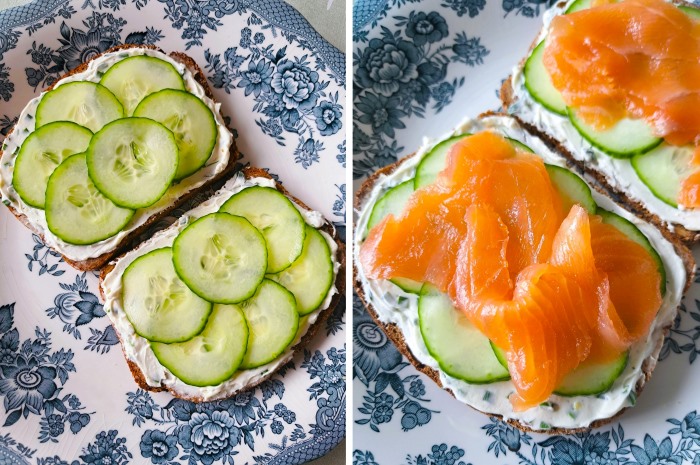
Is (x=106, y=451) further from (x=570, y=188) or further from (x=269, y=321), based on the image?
(x=570, y=188)

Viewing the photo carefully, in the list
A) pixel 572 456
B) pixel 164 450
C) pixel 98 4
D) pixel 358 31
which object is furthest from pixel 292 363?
pixel 98 4

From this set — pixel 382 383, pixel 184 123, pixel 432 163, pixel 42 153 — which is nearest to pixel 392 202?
pixel 432 163

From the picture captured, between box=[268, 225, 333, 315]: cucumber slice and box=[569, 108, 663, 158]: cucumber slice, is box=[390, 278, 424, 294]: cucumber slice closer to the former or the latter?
box=[268, 225, 333, 315]: cucumber slice

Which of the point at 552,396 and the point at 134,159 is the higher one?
the point at 134,159

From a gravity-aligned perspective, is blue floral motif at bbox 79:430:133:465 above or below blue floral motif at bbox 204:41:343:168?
below

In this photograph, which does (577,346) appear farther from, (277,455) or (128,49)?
(128,49)

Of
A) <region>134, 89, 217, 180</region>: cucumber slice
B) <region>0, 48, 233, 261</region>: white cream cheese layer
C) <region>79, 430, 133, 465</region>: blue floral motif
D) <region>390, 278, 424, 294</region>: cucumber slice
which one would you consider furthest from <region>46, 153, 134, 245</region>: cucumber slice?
<region>390, 278, 424, 294</region>: cucumber slice

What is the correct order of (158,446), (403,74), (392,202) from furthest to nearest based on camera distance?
1. (403,74)
2. (158,446)
3. (392,202)

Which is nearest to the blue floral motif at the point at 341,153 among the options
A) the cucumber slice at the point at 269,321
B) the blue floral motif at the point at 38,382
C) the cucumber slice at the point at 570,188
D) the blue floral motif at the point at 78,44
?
the cucumber slice at the point at 269,321
